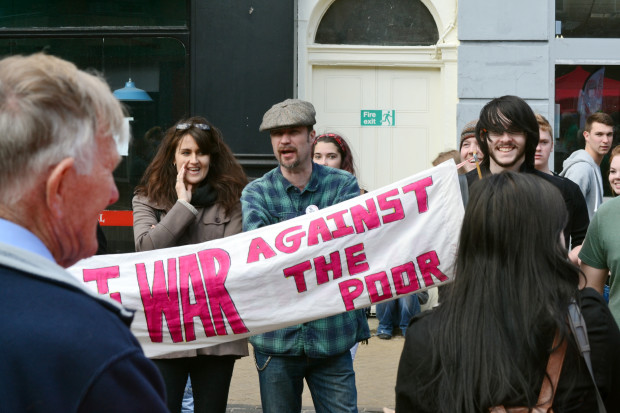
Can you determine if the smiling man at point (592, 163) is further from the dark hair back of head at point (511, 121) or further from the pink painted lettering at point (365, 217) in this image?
the pink painted lettering at point (365, 217)

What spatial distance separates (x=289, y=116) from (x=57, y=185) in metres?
3.27

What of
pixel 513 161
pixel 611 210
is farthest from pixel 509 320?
pixel 513 161

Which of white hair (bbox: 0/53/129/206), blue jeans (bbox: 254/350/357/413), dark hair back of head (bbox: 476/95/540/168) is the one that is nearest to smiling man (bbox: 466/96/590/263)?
dark hair back of head (bbox: 476/95/540/168)

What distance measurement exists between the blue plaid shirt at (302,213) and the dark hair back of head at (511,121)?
0.77 meters

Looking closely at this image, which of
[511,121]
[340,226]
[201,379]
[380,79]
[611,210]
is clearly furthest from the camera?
[380,79]

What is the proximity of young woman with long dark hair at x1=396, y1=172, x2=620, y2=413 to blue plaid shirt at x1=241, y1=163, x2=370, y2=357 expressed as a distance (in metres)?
1.89

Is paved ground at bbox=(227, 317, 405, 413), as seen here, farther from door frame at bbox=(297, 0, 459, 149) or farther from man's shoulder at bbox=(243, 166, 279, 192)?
man's shoulder at bbox=(243, 166, 279, 192)

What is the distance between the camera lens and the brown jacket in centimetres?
484

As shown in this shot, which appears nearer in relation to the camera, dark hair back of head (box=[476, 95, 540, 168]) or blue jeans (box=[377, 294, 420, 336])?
dark hair back of head (box=[476, 95, 540, 168])

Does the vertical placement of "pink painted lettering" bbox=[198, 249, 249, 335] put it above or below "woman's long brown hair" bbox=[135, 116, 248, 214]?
below

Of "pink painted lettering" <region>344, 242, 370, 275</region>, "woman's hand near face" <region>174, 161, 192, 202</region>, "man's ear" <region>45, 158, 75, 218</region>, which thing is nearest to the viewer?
"man's ear" <region>45, 158, 75, 218</region>

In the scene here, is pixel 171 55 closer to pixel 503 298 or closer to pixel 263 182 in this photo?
pixel 263 182

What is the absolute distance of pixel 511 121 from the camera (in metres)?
4.57

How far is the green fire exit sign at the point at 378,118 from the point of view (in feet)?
32.6
